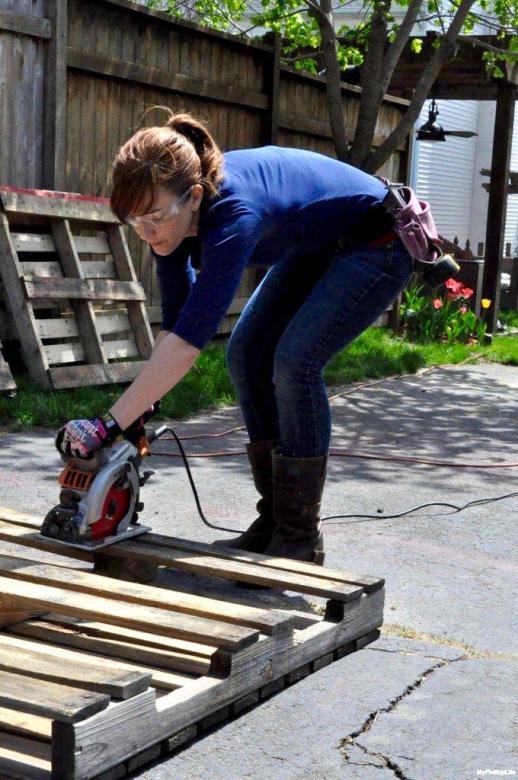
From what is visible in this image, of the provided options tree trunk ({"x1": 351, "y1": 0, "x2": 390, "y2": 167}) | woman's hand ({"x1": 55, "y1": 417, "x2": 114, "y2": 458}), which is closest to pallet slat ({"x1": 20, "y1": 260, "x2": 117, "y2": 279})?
tree trunk ({"x1": 351, "y1": 0, "x2": 390, "y2": 167})

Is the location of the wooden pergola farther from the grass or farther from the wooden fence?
the wooden fence


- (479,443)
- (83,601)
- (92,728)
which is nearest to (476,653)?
(83,601)

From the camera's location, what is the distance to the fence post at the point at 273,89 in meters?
10.1

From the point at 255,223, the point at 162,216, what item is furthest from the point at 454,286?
the point at 162,216

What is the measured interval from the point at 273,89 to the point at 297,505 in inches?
264

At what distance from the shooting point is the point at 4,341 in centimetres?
751

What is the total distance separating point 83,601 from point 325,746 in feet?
2.55

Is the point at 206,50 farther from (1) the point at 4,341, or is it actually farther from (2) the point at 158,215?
(2) the point at 158,215

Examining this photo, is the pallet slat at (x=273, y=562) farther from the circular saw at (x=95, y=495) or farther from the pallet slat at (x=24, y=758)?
the pallet slat at (x=24, y=758)

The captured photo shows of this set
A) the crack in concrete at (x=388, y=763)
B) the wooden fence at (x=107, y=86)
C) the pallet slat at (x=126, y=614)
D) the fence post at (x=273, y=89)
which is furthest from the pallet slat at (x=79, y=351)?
the crack in concrete at (x=388, y=763)

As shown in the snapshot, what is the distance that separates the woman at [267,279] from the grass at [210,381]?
271cm

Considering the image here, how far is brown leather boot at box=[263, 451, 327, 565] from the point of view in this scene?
4059 mm

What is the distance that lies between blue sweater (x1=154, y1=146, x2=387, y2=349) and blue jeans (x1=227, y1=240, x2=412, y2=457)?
112 millimetres

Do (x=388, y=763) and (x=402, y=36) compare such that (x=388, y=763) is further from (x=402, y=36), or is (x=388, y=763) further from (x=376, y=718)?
(x=402, y=36)
